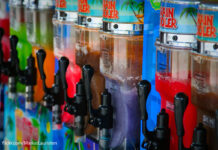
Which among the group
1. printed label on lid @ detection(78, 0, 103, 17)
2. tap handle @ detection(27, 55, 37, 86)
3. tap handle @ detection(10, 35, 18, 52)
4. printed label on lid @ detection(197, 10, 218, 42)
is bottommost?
tap handle @ detection(27, 55, 37, 86)

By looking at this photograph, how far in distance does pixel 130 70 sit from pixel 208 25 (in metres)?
0.44

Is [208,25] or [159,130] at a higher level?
[208,25]

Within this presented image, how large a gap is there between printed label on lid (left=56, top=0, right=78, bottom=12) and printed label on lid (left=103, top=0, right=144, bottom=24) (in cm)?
35

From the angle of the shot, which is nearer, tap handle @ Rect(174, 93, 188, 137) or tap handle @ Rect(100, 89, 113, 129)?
tap handle @ Rect(174, 93, 188, 137)

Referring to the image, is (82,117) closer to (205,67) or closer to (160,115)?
(160,115)

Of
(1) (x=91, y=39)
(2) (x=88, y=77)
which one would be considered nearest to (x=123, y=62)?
(2) (x=88, y=77)

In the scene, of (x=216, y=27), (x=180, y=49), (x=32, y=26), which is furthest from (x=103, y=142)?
(x=32, y=26)

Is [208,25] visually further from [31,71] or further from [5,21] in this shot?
[5,21]

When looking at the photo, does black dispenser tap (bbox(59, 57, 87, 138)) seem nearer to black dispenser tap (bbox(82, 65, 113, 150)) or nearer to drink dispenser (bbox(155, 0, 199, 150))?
black dispenser tap (bbox(82, 65, 113, 150))

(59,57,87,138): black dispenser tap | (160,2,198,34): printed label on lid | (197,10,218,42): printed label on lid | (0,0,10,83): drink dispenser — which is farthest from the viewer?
(0,0,10,83): drink dispenser

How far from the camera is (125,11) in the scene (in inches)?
58.9

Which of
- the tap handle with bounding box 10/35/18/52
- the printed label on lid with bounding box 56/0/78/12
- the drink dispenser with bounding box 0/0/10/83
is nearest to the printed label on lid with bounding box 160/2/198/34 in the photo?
the printed label on lid with bounding box 56/0/78/12

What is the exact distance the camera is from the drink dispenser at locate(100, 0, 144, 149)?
4.96 feet

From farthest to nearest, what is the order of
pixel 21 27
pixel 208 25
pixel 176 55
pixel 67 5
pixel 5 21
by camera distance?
pixel 5 21
pixel 21 27
pixel 67 5
pixel 176 55
pixel 208 25
